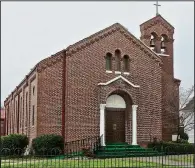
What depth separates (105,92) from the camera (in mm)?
27469

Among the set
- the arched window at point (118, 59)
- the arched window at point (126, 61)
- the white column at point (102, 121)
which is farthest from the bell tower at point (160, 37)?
the white column at point (102, 121)

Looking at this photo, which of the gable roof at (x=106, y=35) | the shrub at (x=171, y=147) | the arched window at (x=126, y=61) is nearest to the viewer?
the shrub at (x=171, y=147)

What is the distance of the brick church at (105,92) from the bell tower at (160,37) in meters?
0.08

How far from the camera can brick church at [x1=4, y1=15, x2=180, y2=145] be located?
26.2 m

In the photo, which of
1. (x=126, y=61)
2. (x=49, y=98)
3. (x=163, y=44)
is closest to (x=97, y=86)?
(x=126, y=61)

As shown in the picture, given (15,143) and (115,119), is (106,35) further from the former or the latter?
(15,143)

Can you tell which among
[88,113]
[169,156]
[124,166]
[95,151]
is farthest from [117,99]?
[124,166]

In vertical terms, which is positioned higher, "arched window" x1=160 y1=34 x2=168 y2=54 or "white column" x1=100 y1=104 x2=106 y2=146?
"arched window" x1=160 y1=34 x2=168 y2=54

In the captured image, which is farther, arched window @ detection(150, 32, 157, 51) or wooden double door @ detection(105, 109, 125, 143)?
arched window @ detection(150, 32, 157, 51)

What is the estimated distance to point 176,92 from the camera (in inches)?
1283

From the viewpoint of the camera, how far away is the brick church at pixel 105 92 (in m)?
26.2

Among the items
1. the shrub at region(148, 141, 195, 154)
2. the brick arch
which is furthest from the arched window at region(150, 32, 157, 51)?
the shrub at region(148, 141, 195, 154)

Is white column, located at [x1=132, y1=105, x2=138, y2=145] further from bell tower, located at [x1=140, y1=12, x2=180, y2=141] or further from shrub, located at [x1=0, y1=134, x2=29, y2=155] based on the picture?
shrub, located at [x1=0, y1=134, x2=29, y2=155]

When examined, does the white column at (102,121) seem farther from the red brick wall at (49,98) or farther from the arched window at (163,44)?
the arched window at (163,44)
